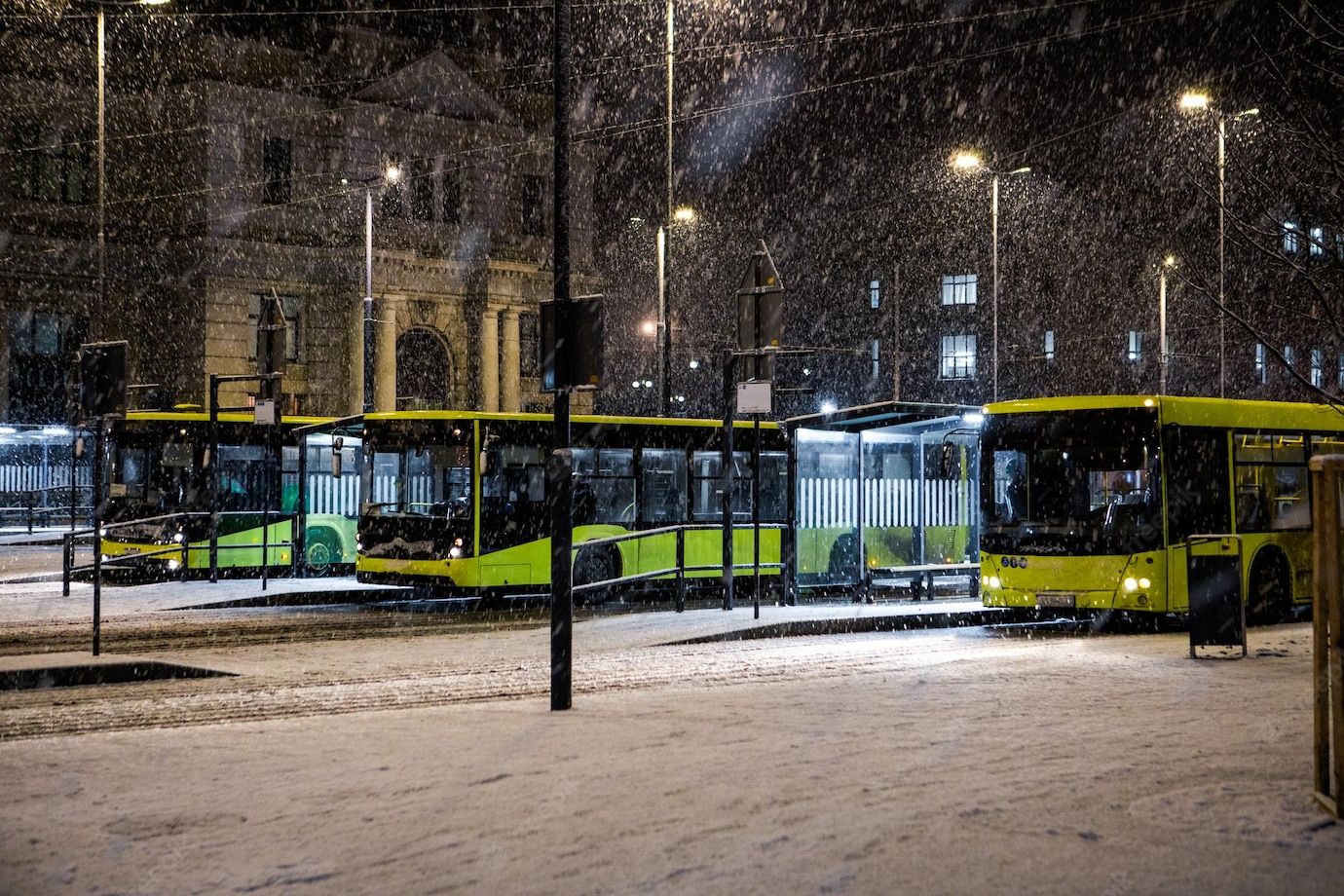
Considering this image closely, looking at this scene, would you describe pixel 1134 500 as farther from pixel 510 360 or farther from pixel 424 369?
pixel 424 369

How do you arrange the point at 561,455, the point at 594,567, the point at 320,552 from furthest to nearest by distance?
the point at 320,552
the point at 594,567
the point at 561,455

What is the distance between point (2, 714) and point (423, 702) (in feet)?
9.86

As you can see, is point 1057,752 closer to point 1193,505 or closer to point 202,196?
point 1193,505

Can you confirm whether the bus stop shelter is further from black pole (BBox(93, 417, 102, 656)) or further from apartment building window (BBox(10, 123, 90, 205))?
apartment building window (BBox(10, 123, 90, 205))

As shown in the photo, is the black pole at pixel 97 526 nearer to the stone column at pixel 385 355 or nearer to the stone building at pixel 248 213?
the stone building at pixel 248 213

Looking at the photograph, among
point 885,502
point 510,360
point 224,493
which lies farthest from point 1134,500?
point 510,360

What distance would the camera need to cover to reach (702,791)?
753 centimetres

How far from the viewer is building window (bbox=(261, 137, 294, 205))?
48.8 meters

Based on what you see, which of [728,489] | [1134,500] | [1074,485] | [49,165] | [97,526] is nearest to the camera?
[97,526]

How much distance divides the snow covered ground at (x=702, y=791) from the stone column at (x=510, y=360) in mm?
40824

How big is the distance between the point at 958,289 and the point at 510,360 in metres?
24.2

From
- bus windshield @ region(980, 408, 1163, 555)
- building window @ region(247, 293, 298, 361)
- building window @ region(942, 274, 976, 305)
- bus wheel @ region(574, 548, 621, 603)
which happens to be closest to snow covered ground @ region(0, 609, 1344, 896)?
bus windshield @ region(980, 408, 1163, 555)

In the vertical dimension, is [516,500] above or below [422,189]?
below

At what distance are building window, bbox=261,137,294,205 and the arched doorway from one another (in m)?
6.71
